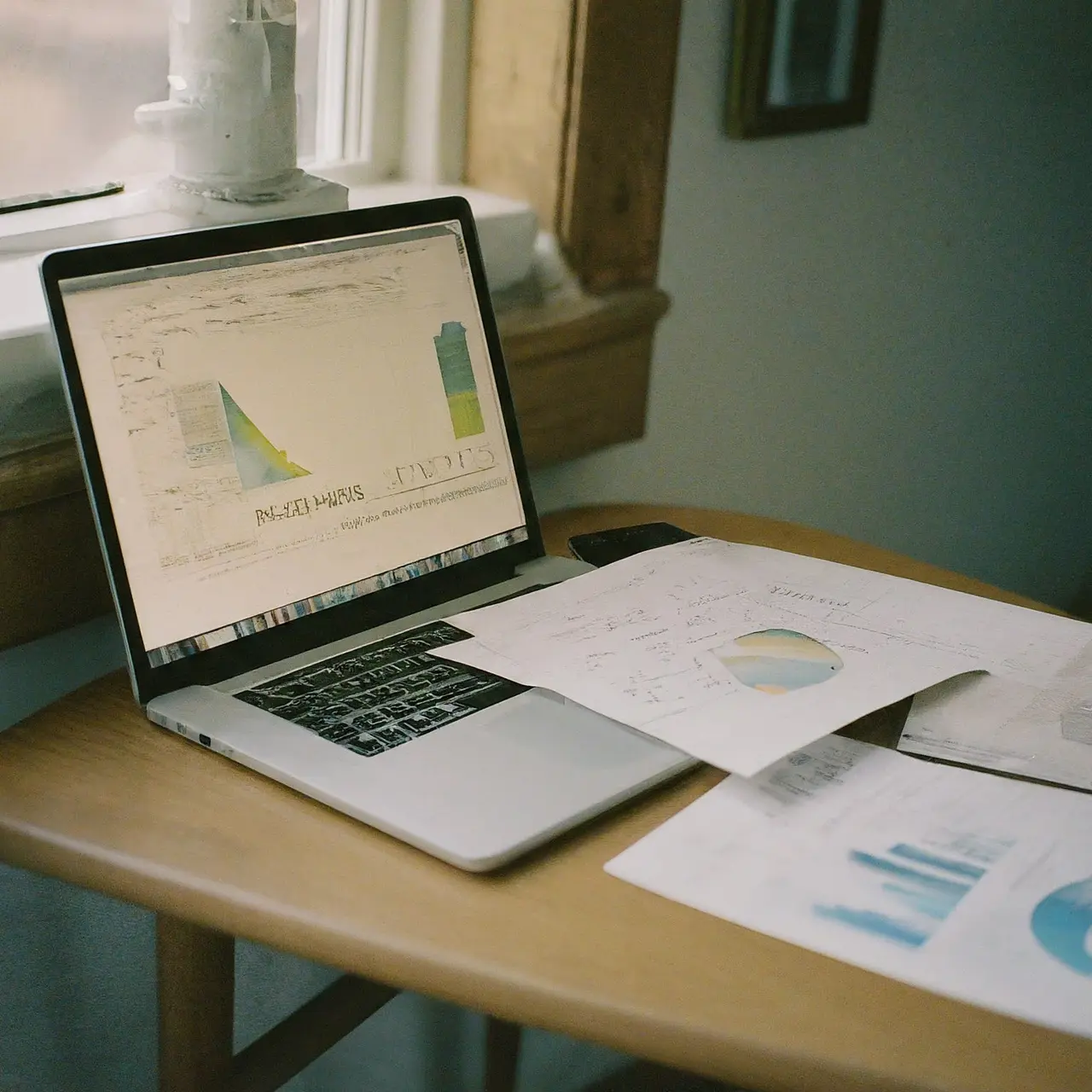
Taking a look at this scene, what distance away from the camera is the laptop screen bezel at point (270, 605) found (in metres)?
0.68

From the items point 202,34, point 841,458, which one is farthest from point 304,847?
point 841,458

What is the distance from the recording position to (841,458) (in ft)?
5.38

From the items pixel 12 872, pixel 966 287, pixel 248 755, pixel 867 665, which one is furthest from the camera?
Result: pixel 966 287

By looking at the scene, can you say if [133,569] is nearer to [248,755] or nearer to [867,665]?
[248,755]

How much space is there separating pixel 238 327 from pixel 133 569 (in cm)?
15

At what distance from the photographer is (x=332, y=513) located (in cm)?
79

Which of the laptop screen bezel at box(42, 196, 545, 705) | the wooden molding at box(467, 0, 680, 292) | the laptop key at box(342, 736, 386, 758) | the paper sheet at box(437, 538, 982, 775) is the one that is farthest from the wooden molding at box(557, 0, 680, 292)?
the laptop key at box(342, 736, 386, 758)

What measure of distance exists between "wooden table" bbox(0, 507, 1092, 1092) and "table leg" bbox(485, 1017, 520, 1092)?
625 millimetres

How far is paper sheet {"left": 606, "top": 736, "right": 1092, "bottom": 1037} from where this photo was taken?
1.69 feet

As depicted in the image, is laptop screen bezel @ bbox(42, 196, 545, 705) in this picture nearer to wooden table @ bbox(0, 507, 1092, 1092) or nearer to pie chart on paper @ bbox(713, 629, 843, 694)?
wooden table @ bbox(0, 507, 1092, 1092)

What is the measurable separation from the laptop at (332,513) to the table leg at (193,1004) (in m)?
0.19

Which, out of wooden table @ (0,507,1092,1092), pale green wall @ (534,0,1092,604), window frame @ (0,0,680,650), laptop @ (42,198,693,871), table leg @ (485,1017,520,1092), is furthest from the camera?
pale green wall @ (534,0,1092,604)

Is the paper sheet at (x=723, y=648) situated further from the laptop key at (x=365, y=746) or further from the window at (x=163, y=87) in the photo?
the window at (x=163, y=87)

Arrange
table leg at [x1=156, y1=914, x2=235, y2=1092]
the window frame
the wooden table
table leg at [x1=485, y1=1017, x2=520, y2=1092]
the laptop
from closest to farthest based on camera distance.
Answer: the wooden table
the laptop
table leg at [x1=156, y1=914, x2=235, y2=1092]
the window frame
table leg at [x1=485, y1=1017, x2=520, y2=1092]
